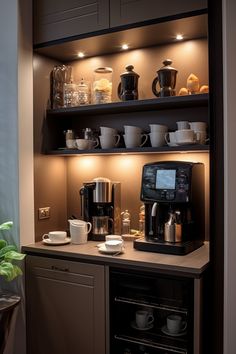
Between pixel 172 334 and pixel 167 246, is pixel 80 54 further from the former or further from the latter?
pixel 172 334

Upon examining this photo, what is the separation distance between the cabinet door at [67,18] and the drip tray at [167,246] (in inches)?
53.9

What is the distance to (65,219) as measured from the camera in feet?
10.1

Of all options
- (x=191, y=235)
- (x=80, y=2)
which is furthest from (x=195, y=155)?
(x=80, y=2)

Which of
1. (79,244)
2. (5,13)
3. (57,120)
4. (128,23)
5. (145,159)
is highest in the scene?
(5,13)

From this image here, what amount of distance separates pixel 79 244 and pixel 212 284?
0.94 m

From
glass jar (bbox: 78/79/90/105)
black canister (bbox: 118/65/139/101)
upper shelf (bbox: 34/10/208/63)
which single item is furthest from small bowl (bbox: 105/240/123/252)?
upper shelf (bbox: 34/10/208/63)

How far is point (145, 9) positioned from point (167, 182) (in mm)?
1039

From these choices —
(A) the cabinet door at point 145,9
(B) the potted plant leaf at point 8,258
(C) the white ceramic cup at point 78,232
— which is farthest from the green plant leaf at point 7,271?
(A) the cabinet door at point 145,9

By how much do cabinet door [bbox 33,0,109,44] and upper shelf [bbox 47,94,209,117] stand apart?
0.48 metres

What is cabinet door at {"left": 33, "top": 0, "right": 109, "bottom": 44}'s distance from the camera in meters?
2.49

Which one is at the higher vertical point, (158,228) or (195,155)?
(195,155)

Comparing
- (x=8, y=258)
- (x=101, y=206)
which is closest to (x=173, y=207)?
(x=101, y=206)

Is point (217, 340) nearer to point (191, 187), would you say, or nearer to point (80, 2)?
point (191, 187)

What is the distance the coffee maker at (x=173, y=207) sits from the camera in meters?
2.28
